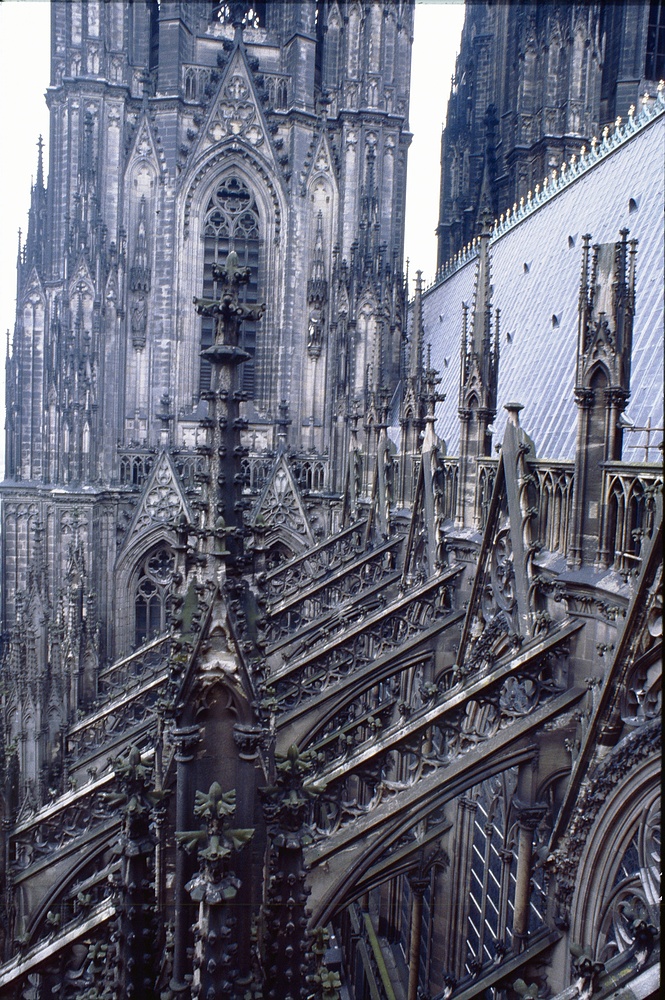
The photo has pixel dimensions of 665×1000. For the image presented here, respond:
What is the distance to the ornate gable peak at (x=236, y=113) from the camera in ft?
90.8

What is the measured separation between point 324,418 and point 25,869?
19.3 meters

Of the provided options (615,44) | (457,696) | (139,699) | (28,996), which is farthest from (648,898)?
(615,44)

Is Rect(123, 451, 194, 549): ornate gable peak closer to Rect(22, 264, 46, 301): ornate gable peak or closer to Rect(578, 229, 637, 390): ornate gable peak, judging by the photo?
Rect(22, 264, 46, 301): ornate gable peak

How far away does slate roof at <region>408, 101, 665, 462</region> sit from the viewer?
10.1 metres

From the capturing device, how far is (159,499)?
27281 mm

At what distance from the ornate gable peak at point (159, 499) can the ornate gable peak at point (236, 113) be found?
415 inches

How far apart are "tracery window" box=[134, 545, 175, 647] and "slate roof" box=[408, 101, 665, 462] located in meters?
11.7

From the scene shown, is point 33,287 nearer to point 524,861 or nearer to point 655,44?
point 655,44

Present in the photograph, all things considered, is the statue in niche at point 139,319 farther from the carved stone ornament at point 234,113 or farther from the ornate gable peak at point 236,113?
the carved stone ornament at point 234,113

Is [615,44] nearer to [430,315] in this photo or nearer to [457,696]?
[430,315]

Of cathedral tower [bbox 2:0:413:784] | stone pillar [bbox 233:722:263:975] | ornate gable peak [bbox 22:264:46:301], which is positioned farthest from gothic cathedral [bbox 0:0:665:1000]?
ornate gable peak [bbox 22:264:46:301]

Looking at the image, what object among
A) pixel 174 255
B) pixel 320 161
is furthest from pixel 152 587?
pixel 320 161

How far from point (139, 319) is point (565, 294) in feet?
55.8

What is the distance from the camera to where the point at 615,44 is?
26.0 m
